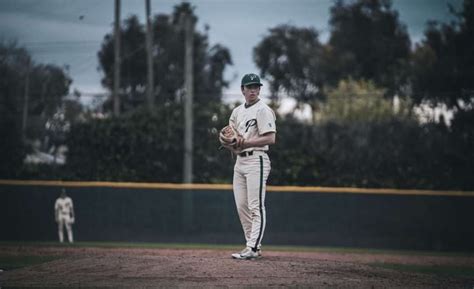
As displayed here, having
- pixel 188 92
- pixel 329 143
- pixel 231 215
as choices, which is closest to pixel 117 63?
pixel 188 92

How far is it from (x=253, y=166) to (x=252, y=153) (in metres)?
0.14

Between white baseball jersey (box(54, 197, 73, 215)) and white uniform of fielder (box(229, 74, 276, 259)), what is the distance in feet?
30.4

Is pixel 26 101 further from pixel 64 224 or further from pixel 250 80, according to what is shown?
pixel 250 80

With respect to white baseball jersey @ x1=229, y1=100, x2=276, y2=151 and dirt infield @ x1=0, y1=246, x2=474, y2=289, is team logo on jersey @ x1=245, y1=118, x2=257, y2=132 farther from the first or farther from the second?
dirt infield @ x1=0, y1=246, x2=474, y2=289

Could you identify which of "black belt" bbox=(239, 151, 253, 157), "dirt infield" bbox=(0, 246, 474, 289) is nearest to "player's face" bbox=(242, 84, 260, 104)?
"black belt" bbox=(239, 151, 253, 157)

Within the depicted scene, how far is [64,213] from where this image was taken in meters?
16.2

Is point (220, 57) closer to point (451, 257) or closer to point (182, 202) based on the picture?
point (182, 202)

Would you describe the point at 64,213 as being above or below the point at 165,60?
below

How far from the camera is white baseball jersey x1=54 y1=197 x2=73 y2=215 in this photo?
1620 centimetres

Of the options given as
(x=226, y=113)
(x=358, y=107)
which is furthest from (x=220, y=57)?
(x=226, y=113)

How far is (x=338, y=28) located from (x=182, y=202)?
28274 mm

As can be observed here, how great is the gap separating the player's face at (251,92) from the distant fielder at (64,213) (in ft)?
31.3

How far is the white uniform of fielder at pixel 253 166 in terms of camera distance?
760 cm

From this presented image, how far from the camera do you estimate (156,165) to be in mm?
21828
